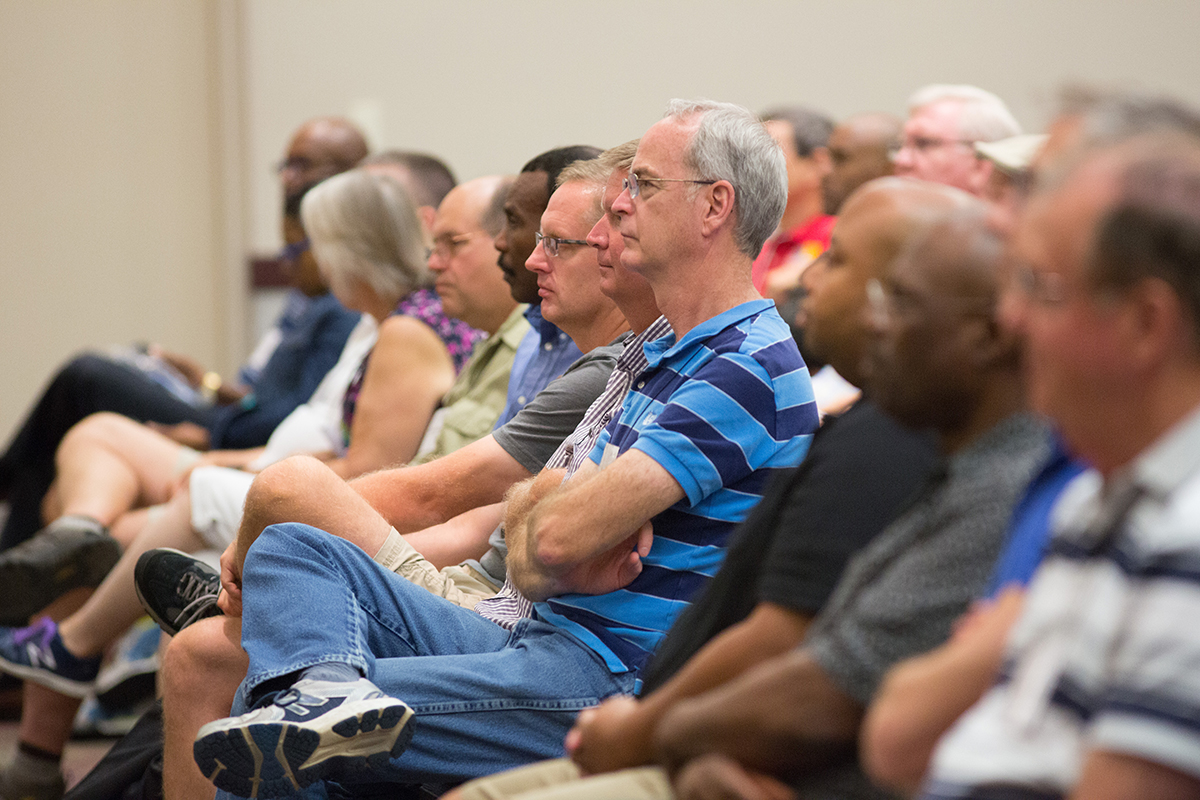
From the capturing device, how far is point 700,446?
158 cm

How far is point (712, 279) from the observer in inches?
71.5

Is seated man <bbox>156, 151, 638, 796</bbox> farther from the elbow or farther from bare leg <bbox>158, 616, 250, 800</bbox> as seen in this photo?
the elbow

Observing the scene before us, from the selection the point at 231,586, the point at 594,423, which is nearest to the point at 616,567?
the point at 594,423

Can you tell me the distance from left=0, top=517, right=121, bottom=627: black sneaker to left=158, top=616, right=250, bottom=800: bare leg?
119 centimetres

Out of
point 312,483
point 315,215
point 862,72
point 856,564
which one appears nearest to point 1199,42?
point 862,72

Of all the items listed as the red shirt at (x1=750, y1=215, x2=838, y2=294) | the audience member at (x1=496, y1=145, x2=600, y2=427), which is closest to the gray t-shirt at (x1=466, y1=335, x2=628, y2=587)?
the audience member at (x1=496, y1=145, x2=600, y2=427)

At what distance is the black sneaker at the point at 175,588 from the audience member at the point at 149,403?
1414 mm

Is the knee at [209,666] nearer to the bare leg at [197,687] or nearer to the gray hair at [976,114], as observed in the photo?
the bare leg at [197,687]

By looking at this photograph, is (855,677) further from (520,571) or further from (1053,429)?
(520,571)

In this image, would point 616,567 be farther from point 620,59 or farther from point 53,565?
point 620,59

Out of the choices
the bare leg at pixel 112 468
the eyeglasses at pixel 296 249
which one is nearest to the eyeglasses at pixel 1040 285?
the bare leg at pixel 112 468

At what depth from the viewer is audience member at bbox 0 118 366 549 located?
363cm

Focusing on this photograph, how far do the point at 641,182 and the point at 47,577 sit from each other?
1.88 meters

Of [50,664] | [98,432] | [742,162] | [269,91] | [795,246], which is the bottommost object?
[50,664]
